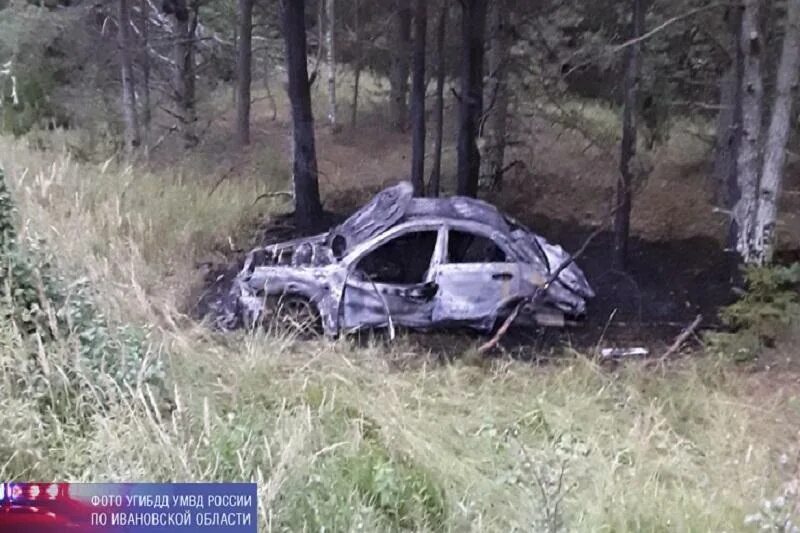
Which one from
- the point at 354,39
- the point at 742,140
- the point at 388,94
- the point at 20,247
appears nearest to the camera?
the point at 20,247

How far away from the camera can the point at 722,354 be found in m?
9.45

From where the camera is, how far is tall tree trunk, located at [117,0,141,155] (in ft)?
59.9

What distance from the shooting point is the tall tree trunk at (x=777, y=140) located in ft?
32.9

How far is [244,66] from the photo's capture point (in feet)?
72.1

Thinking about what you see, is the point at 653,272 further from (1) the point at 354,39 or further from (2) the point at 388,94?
(2) the point at 388,94

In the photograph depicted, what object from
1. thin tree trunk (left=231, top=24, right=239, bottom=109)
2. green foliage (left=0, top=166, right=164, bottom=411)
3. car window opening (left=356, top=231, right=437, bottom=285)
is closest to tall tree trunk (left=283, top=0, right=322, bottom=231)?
car window opening (left=356, top=231, right=437, bottom=285)

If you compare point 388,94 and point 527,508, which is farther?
point 388,94

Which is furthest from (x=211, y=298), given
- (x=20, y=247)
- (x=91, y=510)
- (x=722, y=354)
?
(x=91, y=510)

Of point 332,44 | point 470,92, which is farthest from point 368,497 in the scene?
point 332,44

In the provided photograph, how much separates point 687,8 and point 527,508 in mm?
10738

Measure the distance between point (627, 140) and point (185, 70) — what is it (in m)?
11.9

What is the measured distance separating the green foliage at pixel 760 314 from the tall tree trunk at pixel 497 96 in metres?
6.72

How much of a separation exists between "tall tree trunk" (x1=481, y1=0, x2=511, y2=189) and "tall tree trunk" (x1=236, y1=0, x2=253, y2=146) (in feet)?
20.3

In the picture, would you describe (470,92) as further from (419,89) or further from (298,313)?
(298,313)
